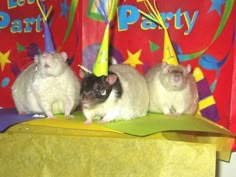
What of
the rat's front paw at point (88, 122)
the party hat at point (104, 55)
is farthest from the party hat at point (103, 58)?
the rat's front paw at point (88, 122)

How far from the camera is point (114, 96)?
0.95 m

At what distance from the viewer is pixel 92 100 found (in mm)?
922

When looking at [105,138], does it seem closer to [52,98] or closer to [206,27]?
[52,98]

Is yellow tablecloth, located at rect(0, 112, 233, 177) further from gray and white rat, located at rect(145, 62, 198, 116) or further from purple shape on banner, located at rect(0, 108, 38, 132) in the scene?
gray and white rat, located at rect(145, 62, 198, 116)

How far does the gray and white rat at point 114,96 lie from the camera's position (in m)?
0.92

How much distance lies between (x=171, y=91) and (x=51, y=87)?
0.29 m

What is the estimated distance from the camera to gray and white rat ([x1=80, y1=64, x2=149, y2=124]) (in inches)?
36.3

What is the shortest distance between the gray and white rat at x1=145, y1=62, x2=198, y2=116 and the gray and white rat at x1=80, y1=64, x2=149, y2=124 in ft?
0.11

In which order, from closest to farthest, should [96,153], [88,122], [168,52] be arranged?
[96,153] < [88,122] < [168,52]

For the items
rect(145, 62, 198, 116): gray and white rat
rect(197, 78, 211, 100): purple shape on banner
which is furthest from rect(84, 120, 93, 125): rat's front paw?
rect(197, 78, 211, 100): purple shape on banner

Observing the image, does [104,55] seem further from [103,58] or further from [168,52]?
[168,52]

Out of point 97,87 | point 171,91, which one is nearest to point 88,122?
point 97,87

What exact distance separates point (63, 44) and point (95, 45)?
0.10 m

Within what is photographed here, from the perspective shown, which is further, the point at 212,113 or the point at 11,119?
the point at 212,113
